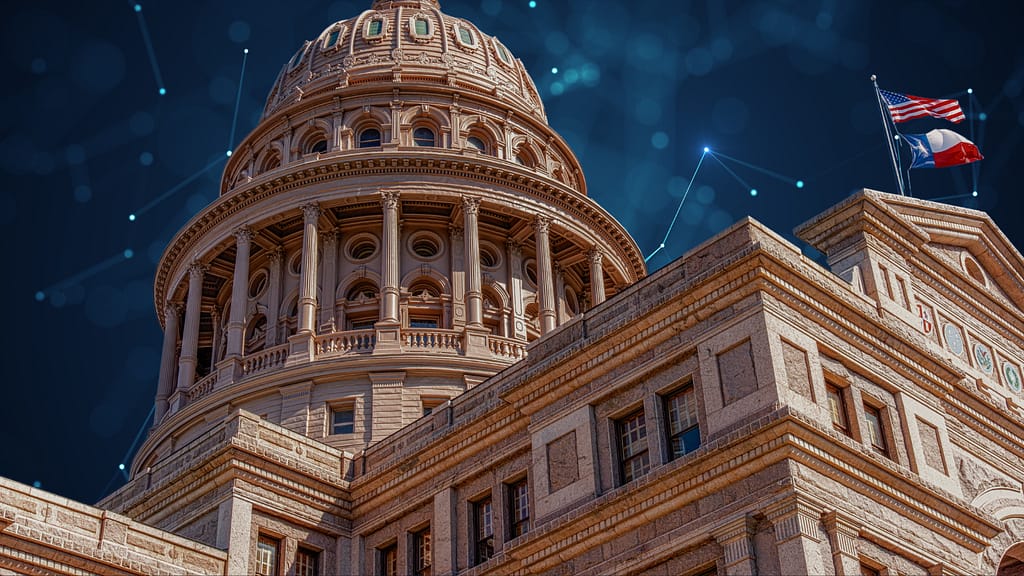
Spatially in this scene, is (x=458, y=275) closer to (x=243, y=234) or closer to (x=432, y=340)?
(x=432, y=340)

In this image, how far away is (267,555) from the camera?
35312mm

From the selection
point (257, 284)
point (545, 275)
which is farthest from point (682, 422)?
point (257, 284)

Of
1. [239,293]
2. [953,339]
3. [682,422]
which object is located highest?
[239,293]

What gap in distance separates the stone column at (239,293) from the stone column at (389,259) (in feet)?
20.0

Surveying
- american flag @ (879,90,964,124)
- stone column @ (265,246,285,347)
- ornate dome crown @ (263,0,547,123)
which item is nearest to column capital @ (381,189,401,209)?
stone column @ (265,246,285,347)

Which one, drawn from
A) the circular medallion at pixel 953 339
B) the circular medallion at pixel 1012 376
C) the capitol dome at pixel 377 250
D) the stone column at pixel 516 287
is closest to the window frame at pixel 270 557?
the capitol dome at pixel 377 250

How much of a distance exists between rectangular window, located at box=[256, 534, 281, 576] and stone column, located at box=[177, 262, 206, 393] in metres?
24.1

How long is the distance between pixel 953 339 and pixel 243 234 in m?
33.2

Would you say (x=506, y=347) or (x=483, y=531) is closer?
(x=483, y=531)

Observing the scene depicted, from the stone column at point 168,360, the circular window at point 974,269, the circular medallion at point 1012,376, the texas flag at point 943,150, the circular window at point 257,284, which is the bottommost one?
the circular medallion at point 1012,376

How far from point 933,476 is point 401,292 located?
102 feet

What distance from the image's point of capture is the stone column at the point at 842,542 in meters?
26.4

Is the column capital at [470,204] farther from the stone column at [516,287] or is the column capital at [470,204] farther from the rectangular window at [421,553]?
the rectangular window at [421,553]

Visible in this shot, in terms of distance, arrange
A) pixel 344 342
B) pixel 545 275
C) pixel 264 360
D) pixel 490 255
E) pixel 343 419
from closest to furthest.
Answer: pixel 343 419
pixel 344 342
pixel 264 360
pixel 545 275
pixel 490 255
